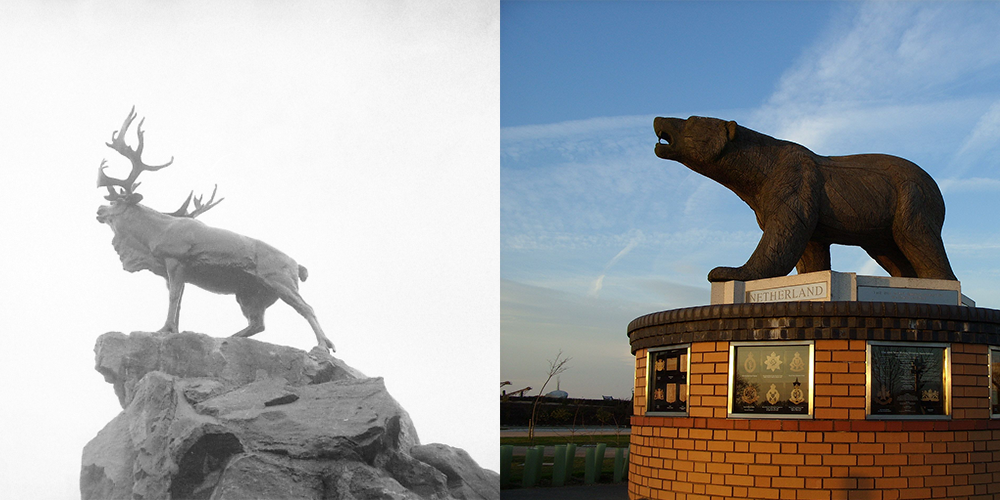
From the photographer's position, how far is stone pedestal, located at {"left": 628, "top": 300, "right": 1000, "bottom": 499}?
322 inches

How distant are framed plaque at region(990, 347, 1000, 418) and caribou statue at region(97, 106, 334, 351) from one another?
979cm

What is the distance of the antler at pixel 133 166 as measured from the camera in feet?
43.9

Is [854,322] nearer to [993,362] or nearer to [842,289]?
[842,289]

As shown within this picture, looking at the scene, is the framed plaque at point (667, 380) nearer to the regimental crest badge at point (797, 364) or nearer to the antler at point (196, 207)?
the regimental crest badge at point (797, 364)

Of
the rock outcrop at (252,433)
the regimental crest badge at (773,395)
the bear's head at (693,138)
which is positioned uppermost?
the bear's head at (693,138)

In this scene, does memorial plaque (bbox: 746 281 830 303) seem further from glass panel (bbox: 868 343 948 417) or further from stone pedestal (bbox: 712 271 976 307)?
glass panel (bbox: 868 343 948 417)

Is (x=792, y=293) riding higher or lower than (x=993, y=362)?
higher

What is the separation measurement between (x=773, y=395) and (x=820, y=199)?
3128 millimetres

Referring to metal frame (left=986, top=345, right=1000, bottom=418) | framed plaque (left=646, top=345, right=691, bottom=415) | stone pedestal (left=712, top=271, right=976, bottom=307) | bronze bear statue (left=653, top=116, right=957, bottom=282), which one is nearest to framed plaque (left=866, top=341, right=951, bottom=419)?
metal frame (left=986, top=345, right=1000, bottom=418)

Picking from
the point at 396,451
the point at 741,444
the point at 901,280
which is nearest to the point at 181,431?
the point at 396,451

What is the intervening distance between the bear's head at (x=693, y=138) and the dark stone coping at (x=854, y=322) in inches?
111

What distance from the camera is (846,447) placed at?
26.8ft

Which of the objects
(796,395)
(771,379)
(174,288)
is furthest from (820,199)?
(174,288)

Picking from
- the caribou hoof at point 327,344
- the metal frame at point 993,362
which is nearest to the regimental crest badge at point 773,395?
the metal frame at point 993,362
